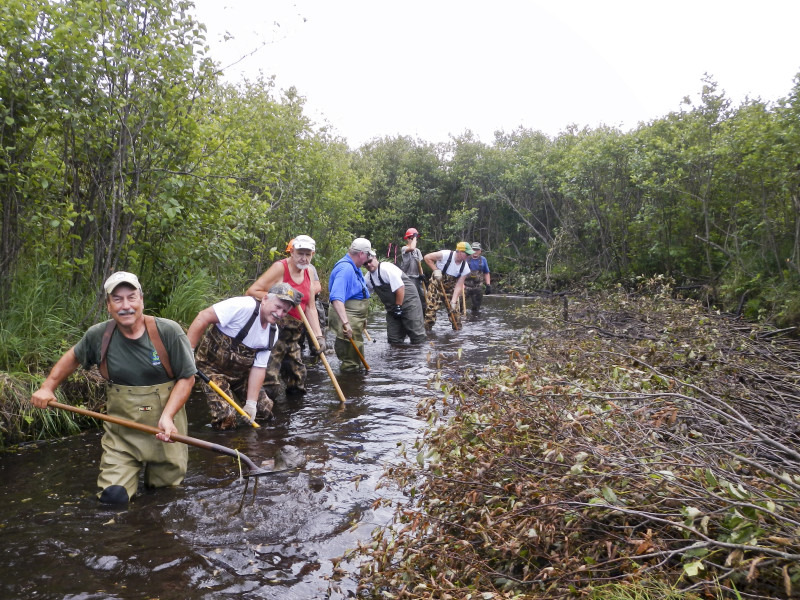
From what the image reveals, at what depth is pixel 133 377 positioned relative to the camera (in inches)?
185

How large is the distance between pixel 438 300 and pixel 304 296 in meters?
7.17

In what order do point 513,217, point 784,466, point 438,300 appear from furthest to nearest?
1. point 513,217
2. point 438,300
3. point 784,466

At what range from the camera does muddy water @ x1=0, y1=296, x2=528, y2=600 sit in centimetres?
376

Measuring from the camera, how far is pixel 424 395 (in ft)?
26.8

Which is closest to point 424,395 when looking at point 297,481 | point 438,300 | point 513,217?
point 297,481

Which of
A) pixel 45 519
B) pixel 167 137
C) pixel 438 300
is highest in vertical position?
pixel 167 137

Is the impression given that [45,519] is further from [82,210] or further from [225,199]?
[225,199]

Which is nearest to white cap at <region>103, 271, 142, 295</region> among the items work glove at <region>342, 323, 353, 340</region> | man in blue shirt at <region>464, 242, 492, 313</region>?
work glove at <region>342, 323, 353, 340</region>

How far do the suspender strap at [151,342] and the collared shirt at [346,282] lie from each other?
15.2 feet

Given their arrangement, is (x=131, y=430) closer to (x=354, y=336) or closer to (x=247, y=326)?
(x=247, y=326)

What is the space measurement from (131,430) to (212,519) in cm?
94

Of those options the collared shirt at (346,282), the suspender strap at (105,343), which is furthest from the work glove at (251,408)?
the collared shirt at (346,282)

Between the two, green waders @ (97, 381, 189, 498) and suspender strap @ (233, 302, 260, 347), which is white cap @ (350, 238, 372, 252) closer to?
suspender strap @ (233, 302, 260, 347)

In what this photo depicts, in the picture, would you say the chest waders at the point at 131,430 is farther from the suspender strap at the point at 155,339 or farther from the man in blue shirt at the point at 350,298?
the man in blue shirt at the point at 350,298
